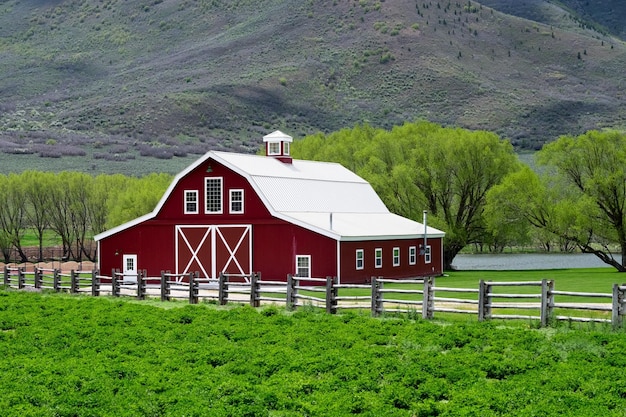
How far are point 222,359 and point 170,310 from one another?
315 inches

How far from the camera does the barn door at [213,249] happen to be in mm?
42688

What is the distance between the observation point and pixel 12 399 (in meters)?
15.9

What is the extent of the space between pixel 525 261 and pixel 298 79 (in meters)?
84.6

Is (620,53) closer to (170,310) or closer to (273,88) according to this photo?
(273,88)

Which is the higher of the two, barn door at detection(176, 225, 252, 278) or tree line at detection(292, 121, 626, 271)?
tree line at detection(292, 121, 626, 271)

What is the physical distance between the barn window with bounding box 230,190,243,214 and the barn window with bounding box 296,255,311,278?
3.62m

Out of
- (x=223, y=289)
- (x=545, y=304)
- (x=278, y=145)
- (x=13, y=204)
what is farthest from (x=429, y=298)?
(x=13, y=204)

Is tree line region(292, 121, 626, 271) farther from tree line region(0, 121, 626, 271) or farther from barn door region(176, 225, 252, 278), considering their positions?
barn door region(176, 225, 252, 278)

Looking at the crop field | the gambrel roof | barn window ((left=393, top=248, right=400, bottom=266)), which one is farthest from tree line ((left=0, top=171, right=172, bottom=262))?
the crop field

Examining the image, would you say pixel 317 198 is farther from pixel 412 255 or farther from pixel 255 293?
pixel 255 293

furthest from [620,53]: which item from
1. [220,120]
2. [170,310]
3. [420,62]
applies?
[170,310]

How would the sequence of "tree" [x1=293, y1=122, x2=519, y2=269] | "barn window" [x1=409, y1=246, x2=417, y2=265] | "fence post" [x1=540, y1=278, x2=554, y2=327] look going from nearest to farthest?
"fence post" [x1=540, y1=278, x2=554, y2=327] → "barn window" [x1=409, y1=246, x2=417, y2=265] → "tree" [x1=293, y1=122, x2=519, y2=269]

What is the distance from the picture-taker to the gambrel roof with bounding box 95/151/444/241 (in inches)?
1670

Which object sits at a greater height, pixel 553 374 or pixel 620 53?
pixel 620 53
